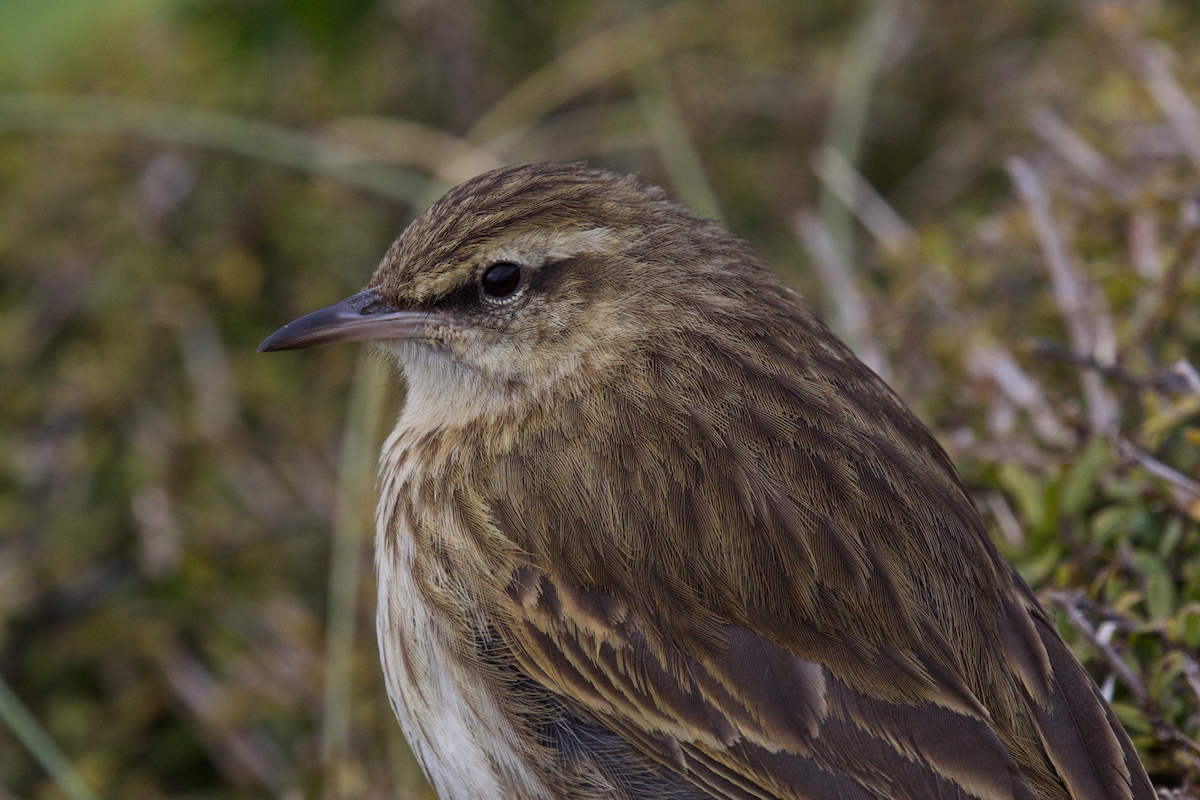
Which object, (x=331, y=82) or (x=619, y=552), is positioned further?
(x=331, y=82)

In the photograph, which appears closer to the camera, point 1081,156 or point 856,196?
point 1081,156

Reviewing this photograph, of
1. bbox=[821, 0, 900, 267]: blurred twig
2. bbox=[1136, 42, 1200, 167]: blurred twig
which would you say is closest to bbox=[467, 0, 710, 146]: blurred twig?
bbox=[821, 0, 900, 267]: blurred twig

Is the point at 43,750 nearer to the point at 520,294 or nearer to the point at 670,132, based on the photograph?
the point at 520,294

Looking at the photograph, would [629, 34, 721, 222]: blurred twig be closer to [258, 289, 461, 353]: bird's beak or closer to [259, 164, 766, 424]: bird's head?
[259, 164, 766, 424]: bird's head

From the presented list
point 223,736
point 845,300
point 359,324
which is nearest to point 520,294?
point 359,324

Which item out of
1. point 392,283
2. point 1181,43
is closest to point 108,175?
point 392,283

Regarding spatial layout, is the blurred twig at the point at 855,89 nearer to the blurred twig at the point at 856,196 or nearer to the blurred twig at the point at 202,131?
the blurred twig at the point at 856,196

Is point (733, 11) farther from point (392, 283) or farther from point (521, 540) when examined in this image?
point (521, 540)
